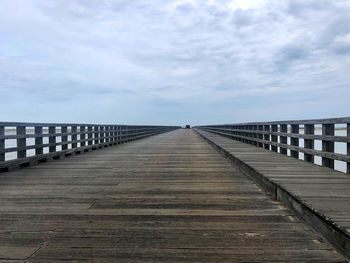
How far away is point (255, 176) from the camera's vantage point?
643cm

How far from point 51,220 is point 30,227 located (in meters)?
0.29

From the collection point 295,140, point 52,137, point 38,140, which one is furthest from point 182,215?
point 52,137

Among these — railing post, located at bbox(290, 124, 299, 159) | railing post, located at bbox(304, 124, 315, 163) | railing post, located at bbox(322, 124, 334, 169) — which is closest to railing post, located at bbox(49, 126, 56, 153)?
railing post, located at bbox(290, 124, 299, 159)

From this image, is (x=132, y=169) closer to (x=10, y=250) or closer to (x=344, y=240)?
(x=10, y=250)

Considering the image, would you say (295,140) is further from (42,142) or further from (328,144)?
(42,142)

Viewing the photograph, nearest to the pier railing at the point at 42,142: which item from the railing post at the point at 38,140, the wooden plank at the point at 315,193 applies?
the railing post at the point at 38,140

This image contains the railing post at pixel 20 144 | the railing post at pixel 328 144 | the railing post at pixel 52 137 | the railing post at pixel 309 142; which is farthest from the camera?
the railing post at pixel 52 137

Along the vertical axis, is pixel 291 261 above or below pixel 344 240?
below

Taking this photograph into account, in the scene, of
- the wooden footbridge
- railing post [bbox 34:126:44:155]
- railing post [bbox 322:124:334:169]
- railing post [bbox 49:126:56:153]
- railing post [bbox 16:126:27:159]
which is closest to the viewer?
the wooden footbridge

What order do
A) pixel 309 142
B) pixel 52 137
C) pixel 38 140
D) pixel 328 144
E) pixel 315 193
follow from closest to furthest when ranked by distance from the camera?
pixel 315 193, pixel 328 144, pixel 309 142, pixel 38 140, pixel 52 137

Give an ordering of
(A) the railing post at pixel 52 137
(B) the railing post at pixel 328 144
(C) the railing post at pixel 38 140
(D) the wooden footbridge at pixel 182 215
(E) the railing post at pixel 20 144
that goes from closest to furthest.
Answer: (D) the wooden footbridge at pixel 182 215, (B) the railing post at pixel 328 144, (E) the railing post at pixel 20 144, (C) the railing post at pixel 38 140, (A) the railing post at pixel 52 137

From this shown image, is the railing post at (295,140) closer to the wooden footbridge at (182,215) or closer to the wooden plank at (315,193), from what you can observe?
the wooden footbridge at (182,215)

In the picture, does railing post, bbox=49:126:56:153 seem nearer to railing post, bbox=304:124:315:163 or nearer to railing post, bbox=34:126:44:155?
railing post, bbox=34:126:44:155

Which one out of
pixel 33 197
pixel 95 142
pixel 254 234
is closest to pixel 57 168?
pixel 33 197
